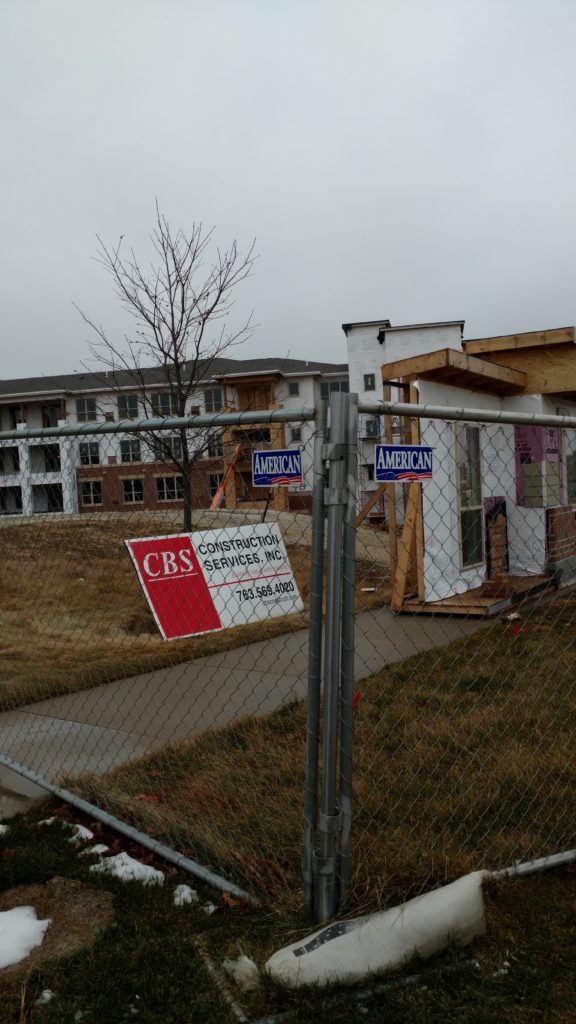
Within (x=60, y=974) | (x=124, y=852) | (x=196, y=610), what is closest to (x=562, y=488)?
(x=196, y=610)

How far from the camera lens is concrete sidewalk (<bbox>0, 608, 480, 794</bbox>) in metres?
4.58

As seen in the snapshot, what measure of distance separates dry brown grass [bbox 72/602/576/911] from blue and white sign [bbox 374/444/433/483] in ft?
4.75

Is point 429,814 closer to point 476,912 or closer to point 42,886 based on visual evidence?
point 476,912

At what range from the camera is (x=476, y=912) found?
2.48 metres

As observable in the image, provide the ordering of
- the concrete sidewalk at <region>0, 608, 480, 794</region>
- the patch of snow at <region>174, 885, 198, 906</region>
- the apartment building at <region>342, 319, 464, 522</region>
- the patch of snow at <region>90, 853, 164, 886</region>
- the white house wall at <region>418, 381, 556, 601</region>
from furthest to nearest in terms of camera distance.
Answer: the apartment building at <region>342, 319, 464, 522</region>, the white house wall at <region>418, 381, 556, 601</region>, the concrete sidewalk at <region>0, 608, 480, 794</region>, the patch of snow at <region>90, 853, 164, 886</region>, the patch of snow at <region>174, 885, 198, 906</region>

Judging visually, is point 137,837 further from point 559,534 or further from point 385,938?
point 559,534

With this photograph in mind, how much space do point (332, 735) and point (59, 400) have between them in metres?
44.8

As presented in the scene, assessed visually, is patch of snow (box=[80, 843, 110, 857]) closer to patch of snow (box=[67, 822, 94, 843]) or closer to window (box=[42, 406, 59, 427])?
patch of snow (box=[67, 822, 94, 843])

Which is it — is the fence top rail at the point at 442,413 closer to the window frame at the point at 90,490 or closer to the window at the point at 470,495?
the window frame at the point at 90,490

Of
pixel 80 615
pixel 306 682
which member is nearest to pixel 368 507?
pixel 306 682

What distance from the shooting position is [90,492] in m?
4.43

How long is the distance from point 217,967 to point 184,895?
18.9 inches

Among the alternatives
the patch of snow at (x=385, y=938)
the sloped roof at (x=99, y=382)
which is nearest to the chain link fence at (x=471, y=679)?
the patch of snow at (x=385, y=938)

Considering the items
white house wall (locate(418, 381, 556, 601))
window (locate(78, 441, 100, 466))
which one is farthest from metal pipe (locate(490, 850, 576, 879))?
white house wall (locate(418, 381, 556, 601))
